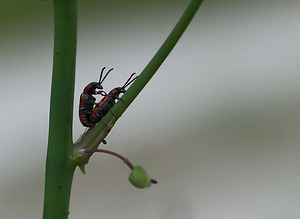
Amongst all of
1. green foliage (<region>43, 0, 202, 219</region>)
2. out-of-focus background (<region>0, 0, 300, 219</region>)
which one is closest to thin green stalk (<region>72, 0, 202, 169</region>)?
green foliage (<region>43, 0, 202, 219</region>)

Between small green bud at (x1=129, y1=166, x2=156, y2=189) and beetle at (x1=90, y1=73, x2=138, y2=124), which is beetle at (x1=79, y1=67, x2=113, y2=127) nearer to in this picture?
beetle at (x1=90, y1=73, x2=138, y2=124)

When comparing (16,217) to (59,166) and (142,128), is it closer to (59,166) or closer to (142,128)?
(142,128)

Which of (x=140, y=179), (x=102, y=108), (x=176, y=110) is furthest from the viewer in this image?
(x=176, y=110)

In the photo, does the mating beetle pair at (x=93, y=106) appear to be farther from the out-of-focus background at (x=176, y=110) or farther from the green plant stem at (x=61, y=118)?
the out-of-focus background at (x=176, y=110)

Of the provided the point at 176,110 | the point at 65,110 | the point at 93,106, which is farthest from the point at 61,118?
the point at 176,110

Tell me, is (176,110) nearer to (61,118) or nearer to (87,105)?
(87,105)

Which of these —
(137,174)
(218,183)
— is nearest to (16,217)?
(218,183)
